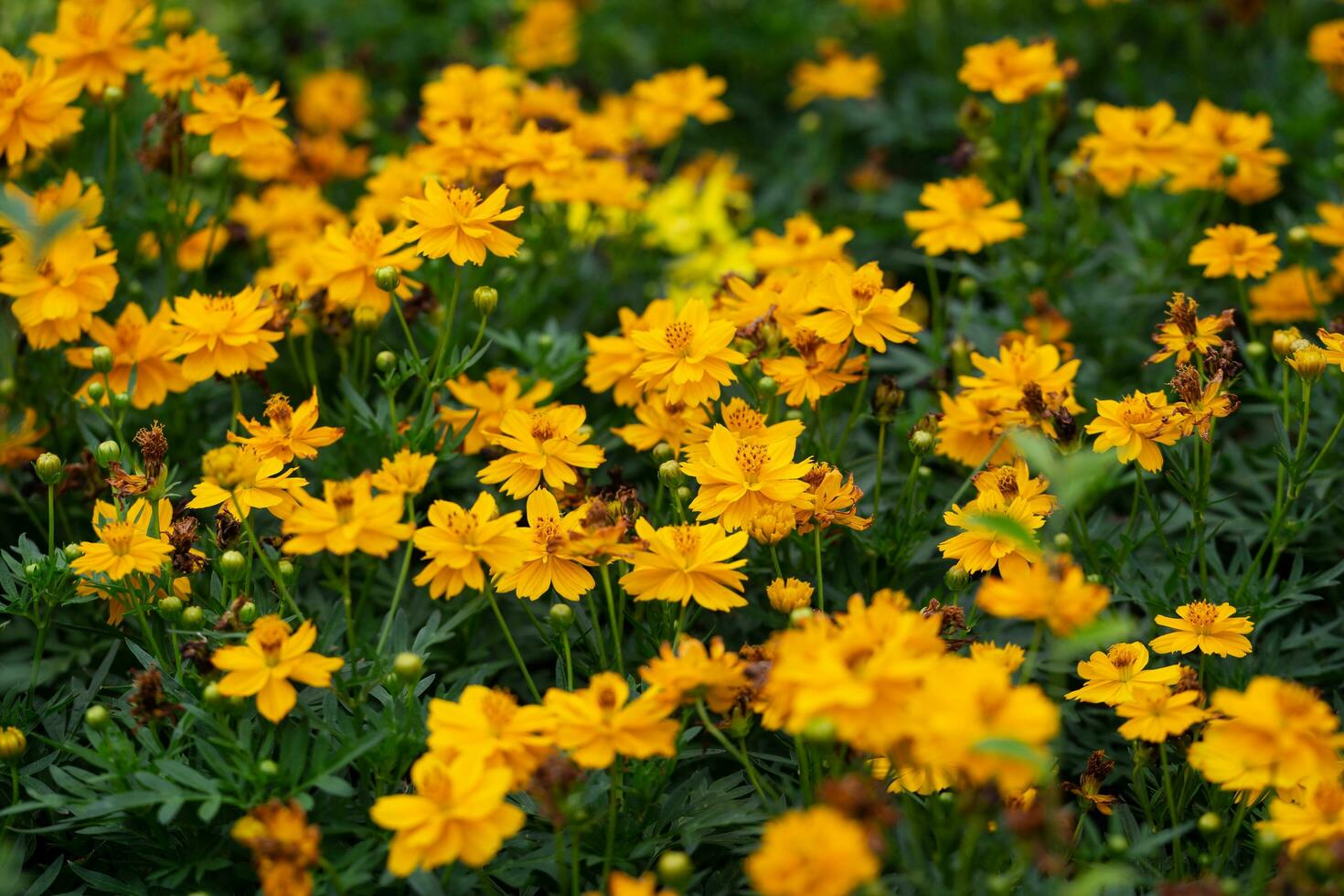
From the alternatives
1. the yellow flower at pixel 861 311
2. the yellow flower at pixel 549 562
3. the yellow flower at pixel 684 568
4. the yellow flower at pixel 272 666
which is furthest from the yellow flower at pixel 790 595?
the yellow flower at pixel 272 666

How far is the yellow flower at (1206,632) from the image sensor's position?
1.96 metres

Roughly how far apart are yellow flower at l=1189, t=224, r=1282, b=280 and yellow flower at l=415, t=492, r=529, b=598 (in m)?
1.60

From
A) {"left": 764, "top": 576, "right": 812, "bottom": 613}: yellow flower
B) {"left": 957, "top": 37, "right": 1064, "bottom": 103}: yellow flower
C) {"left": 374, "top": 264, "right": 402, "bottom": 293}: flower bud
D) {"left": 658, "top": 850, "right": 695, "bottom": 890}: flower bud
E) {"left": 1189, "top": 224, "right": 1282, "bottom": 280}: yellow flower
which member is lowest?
{"left": 658, "top": 850, "right": 695, "bottom": 890}: flower bud

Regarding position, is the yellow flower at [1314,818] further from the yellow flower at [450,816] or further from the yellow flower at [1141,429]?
the yellow flower at [450,816]

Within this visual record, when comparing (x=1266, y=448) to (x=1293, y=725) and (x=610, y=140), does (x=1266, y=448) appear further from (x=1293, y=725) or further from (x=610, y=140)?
(x=610, y=140)

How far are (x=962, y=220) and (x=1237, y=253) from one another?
570 mm

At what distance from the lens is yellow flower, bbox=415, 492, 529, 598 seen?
1.85m

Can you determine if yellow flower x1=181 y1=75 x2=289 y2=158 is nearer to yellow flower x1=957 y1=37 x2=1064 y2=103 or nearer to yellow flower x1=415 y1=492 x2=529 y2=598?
yellow flower x1=415 y1=492 x2=529 y2=598

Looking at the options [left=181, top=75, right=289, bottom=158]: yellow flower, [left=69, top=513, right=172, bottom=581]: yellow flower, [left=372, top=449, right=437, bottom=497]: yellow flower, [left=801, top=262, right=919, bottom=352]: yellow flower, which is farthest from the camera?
[left=181, top=75, right=289, bottom=158]: yellow flower

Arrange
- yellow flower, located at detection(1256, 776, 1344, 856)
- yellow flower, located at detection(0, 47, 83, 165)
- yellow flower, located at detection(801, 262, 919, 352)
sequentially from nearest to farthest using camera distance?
yellow flower, located at detection(1256, 776, 1344, 856), yellow flower, located at detection(801, 262, 919, 352), yellow flower, located at detection(0, 47, 83, 165)

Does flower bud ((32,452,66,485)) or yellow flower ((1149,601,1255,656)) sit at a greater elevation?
flower bud ((32,452,66,485))

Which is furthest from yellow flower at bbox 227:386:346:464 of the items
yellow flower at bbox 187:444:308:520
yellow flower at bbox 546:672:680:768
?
yellow flower at bbox 546:672:680:768

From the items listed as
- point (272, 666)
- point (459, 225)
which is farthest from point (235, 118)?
point (272, 666)

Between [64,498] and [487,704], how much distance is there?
1.44 m
